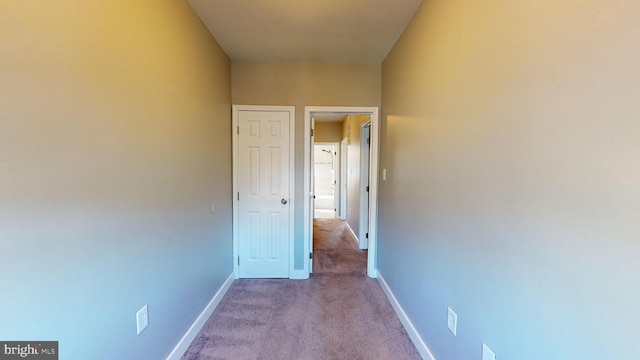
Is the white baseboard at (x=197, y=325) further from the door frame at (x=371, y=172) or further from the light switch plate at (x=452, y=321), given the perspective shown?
the light switch plate at (x=452, y=321)

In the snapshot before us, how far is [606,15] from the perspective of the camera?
73cm

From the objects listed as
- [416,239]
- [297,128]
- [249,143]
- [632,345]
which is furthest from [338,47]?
[632,345]

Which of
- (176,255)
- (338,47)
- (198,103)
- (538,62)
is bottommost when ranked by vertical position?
(176,255)

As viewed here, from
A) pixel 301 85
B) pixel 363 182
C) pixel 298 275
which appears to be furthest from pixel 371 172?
pixel 298 275

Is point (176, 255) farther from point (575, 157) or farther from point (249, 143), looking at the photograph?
point (575, 157)

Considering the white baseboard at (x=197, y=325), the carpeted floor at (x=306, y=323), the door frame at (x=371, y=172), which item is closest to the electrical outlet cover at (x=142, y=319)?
the white baseboard at (x=197, y=325)

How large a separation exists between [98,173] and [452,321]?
1910mm

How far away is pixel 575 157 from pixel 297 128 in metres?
2.50
